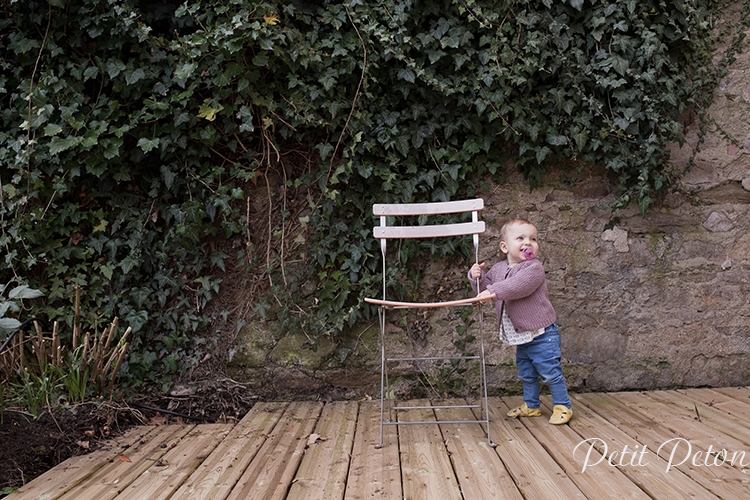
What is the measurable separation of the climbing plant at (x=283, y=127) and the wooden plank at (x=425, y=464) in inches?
31.0

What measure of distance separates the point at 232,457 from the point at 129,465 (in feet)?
1.33

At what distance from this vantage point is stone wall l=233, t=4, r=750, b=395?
341 cm

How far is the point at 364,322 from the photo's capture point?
3424 millimetres

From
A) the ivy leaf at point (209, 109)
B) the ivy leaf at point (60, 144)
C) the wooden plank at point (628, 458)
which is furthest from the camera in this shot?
the ivy leaf at point (209, 109)

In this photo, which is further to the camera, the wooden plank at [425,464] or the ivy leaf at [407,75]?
the ivy leaf at [407,75]

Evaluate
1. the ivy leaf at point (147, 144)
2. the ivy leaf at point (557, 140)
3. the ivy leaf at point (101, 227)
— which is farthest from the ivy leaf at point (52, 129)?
the ivy leaf at point (557, 140)

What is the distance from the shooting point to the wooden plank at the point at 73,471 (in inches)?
85.3

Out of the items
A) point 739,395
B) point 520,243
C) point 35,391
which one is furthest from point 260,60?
point 739,395

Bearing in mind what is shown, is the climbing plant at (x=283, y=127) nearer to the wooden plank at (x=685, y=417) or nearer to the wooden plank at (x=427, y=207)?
the wooden plank at (x=427, y=207)

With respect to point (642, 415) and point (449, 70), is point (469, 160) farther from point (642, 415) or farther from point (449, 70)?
point (642, 415)

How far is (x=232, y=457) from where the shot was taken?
2.49 m

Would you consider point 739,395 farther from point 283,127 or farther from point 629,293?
point 283,127

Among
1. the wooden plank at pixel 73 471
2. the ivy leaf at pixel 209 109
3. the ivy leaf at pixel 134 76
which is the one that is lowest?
the wooden plank at pixel 73 471

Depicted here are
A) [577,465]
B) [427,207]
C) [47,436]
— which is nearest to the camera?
[577,465]
